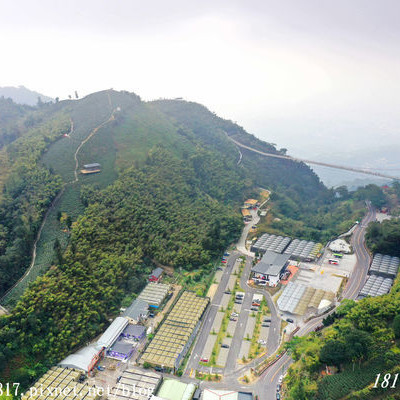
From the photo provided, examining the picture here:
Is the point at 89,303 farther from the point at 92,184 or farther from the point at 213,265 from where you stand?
the point at 92,184

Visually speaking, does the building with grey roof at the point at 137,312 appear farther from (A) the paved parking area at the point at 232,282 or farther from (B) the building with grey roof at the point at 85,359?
(A) the paved parking area at the point at 232,282

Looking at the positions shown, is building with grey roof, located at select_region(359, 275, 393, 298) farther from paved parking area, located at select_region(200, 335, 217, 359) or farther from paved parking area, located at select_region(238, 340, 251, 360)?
paved parking area, located at select_region(200, 335, 217, 359)

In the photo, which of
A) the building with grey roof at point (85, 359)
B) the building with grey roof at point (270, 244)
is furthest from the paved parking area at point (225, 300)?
the building with grey roof at point (85, 359)

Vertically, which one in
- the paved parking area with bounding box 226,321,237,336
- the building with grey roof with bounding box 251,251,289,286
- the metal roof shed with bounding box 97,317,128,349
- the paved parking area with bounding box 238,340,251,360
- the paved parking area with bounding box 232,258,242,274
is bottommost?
the metal roof shed with bounding box 97,317,128,349

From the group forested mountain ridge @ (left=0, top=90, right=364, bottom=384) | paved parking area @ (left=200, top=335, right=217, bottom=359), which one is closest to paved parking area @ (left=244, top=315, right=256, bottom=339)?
paved parking area @ (left=200, top=335, right=217, bottom=359)

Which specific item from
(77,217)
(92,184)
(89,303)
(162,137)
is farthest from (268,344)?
(162,137)

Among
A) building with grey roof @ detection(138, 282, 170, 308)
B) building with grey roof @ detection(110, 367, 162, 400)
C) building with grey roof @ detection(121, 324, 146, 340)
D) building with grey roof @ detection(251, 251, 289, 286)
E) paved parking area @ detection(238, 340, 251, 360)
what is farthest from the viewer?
building with grey roof @ detection(251, 251, 289, 286)

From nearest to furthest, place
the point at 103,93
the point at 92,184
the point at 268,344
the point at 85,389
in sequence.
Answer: the point at 85,389 < the point at 268,344 < the point at 92,184 < the point at 103,93

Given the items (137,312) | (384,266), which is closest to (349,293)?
(384,266)
